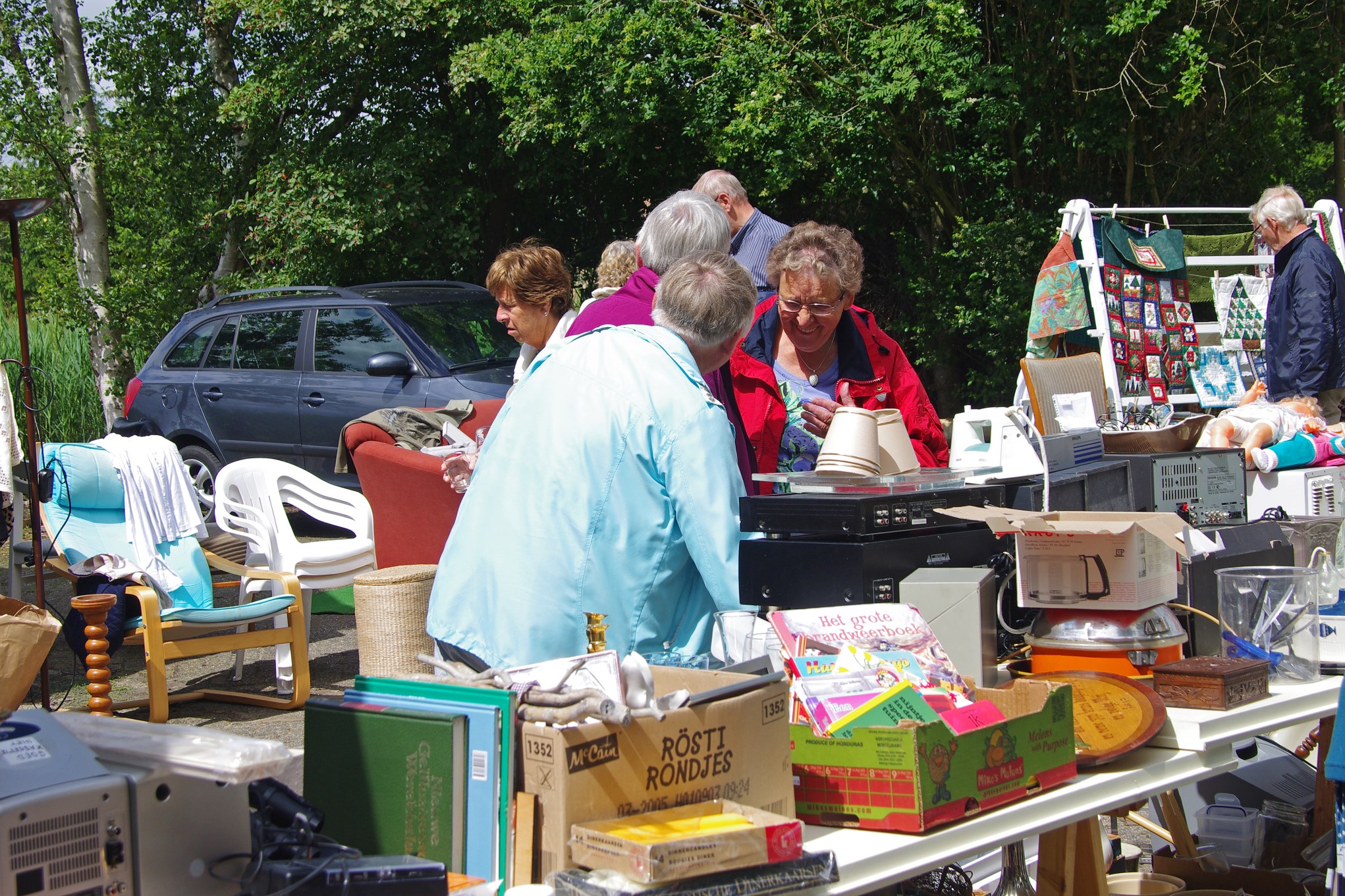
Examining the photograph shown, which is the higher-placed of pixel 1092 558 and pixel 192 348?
pixel 192 348

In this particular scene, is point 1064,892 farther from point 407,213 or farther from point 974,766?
point 407,213

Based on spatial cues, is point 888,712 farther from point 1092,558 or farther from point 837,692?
point 1092,558

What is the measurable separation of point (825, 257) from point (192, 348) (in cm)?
656

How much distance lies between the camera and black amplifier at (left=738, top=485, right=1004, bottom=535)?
6.88 ft

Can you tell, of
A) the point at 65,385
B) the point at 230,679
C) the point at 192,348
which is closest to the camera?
the point at 230,679

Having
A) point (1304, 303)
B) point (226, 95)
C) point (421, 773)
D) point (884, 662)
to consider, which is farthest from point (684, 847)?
point (226, 95)

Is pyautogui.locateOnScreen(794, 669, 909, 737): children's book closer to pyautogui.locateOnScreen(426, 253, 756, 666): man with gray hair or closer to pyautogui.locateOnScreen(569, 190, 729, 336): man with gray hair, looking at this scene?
pyautogui.locateOnScreen(426, 253, 756, 666): man with gray hair

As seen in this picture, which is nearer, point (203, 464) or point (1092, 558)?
point (1092, 558)

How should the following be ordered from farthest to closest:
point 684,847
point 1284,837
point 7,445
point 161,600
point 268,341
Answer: point 268,341, point 161,600, point 7,445, point 1284,837, point 684,847

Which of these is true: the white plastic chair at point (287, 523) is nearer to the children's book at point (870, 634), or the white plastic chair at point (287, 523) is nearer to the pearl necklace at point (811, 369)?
the pearl necklace at point (811, 369)

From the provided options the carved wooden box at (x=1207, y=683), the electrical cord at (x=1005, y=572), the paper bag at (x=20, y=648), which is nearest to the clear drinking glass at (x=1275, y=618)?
the carved wooden box at (x=1207, y=683)

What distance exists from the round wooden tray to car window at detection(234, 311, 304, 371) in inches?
267

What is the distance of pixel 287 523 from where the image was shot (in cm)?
559

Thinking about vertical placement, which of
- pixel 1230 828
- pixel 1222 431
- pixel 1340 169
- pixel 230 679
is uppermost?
pixel 1340 169
